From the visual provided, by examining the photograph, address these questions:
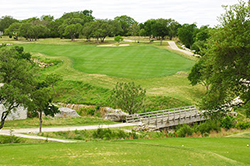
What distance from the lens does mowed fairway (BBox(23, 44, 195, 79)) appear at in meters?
63.6

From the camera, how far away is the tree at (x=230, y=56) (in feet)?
66.7

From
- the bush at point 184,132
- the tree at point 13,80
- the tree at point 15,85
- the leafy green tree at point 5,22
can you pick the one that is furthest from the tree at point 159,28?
the tree at point 13,80

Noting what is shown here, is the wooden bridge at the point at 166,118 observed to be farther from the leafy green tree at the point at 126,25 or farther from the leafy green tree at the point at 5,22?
the leafy green tree at the point at 5,22

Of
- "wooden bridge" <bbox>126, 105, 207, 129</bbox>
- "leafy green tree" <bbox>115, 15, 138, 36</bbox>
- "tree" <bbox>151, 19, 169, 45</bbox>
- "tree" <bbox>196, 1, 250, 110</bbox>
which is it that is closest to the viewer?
"tree" <bbox>196, 1, 250, 110</bbox>

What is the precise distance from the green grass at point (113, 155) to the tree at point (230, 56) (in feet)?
15.3

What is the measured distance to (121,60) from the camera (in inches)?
2933

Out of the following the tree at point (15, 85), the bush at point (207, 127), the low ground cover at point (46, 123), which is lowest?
the low ground cover at point (46, 123)

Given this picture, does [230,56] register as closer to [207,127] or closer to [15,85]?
[207,127]

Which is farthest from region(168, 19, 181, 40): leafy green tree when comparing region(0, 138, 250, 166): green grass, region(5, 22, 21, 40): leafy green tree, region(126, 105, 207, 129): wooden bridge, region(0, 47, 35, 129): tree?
region(0, 138, 250, 166): green grass

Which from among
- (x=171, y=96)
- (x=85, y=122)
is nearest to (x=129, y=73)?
(x=171, y=96)

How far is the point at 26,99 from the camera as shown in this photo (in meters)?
23.6

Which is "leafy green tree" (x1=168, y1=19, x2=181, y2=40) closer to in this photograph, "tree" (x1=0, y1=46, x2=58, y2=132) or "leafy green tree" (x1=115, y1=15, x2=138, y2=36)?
"leafy green tree" (x1=115, y1=15, x2=138, y2=36)

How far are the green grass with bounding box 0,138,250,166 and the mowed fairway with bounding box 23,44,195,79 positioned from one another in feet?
140

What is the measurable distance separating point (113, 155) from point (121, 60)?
198 feet
